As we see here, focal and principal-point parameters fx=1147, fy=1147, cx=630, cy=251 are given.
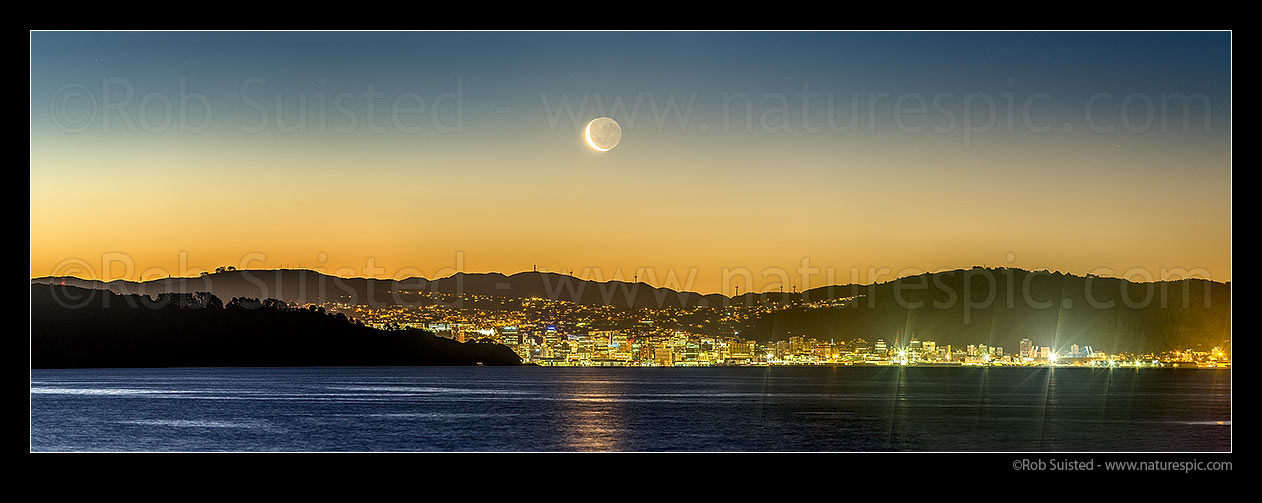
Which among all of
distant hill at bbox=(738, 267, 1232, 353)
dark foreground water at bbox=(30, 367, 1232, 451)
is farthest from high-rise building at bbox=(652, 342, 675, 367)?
dark foreground water at bbox=(30, 367, 1232, 451)

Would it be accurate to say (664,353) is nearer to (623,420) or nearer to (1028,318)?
(1028,318)

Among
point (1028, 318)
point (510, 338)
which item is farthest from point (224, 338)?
point (1028, 318)

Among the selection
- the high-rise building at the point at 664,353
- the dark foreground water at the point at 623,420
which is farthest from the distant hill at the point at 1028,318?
the dark foreground water at the point at 623,420
